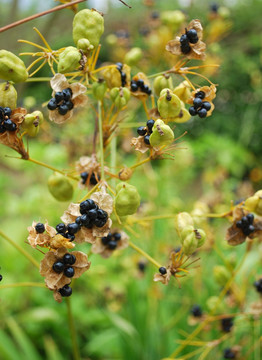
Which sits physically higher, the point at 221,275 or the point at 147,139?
the point at 147,139

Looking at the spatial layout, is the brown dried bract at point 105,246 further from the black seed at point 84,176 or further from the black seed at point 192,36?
the black seed at point 192,36

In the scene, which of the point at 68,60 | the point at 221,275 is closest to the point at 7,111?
the point at 68,60

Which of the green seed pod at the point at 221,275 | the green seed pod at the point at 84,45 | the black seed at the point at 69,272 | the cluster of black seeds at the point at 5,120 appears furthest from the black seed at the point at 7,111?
the green seed pod at the point at 221,275

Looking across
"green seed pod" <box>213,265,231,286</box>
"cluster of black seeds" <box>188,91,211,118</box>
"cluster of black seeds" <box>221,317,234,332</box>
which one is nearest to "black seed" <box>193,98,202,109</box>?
"cluster of black seeds" <box>188,91,211,118</box>

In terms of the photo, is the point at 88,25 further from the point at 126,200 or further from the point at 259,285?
the point at 259,285

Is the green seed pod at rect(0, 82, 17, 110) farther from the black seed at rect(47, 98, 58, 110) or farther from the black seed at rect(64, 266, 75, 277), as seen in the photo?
the black seed at rect(64, 266, 75, 277)

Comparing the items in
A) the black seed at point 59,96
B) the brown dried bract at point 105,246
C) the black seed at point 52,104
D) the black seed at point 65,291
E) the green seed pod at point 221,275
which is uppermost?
the black seed at point 59,96
